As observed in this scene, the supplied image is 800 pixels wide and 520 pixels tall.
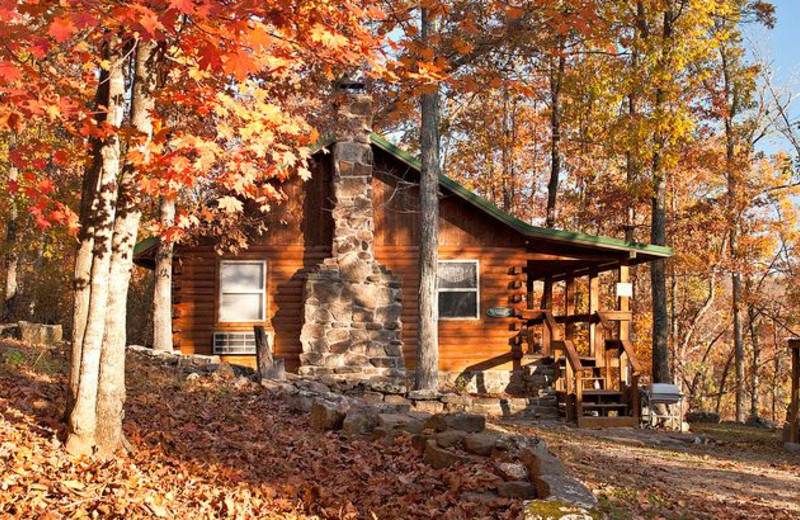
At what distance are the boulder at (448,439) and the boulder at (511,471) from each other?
88cm

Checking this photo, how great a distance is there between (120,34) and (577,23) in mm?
4113

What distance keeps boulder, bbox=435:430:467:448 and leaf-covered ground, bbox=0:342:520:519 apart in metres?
0.30

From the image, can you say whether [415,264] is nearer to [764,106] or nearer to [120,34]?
[120,34]

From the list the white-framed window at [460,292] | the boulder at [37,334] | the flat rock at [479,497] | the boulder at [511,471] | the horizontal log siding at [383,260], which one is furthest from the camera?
the white-framed window at [460,292]

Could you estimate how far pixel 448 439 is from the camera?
26.7ft

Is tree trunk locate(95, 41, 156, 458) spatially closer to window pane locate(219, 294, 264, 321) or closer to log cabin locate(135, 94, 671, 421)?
log cabin locate(135, 94, 671, 421)

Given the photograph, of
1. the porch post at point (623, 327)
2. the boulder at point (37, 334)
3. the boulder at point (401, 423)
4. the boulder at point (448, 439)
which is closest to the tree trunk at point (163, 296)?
the boulder at point (37, 334)

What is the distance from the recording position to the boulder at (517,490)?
22.4 ft

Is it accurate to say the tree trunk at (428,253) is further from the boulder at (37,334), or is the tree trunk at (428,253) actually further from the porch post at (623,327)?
the boulder at (37,334)

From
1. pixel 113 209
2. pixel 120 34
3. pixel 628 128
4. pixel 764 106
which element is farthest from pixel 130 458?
pixel 764 106

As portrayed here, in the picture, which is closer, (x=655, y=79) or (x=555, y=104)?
(x=655, y=79)

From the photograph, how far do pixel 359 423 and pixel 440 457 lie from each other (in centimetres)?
159

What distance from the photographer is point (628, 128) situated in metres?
18.3

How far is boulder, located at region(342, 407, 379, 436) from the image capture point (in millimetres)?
9109
